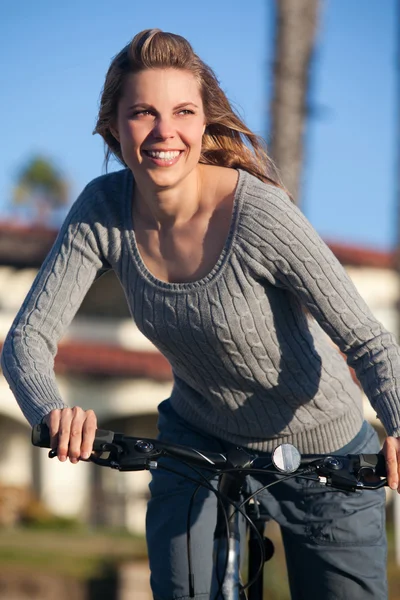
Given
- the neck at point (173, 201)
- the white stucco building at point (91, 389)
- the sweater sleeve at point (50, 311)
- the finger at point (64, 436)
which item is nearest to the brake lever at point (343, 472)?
the finger at point (64, 436)

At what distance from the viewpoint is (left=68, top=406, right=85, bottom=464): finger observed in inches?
106

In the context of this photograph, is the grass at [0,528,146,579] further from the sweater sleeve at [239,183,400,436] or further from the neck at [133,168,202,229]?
the sweater sleeve at [239,183,400,436]

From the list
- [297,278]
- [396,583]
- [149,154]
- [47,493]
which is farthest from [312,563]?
[47,493]

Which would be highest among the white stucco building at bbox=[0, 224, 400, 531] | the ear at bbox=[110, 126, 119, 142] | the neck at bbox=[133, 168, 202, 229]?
the white stucco building at bbox=[0, 224, 400, 531]

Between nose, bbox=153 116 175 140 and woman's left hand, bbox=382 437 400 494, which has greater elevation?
nose, bbox=153 116 175 140

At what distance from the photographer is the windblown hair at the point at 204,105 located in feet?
10.3

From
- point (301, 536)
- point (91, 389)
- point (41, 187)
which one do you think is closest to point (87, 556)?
point (301, 536)

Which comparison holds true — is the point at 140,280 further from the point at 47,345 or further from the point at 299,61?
the point at 299,61

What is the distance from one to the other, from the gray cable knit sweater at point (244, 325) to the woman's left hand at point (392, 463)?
0.17 meters

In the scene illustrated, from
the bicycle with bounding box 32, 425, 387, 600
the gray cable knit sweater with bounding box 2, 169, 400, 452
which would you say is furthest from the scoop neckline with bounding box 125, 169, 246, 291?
the bicycle with bounding box 32, 425, 387, 600

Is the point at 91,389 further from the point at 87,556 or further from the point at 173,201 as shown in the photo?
the point at 173,201

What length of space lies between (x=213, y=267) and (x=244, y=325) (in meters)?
0.20

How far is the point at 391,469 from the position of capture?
2.67 metres

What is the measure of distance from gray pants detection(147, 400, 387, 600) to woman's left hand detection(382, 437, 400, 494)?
24.5 inches
